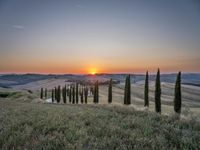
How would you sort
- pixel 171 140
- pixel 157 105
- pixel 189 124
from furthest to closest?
pixel 157 105 < pixel 189 124 < pixel 171 140

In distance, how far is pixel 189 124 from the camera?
896 cm

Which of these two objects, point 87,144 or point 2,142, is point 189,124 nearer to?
point 87,144

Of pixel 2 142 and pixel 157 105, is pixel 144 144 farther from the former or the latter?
pixel 157 105

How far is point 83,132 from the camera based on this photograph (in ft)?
22.3

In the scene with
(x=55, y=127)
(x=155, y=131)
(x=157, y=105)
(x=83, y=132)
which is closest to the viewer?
(x=83, y=132)

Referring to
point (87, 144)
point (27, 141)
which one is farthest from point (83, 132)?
point (27, 141)

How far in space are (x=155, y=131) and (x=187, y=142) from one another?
1.58m

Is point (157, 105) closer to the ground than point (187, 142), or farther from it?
closer to the ground

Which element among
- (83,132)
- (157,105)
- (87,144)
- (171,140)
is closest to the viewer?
(87,144)

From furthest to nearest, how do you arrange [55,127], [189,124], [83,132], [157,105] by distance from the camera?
[157,105], [189,124], [55,127], [83,132]

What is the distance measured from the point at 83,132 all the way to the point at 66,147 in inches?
52.7

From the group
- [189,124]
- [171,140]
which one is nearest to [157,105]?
[189,124]

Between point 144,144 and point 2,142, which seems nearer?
point 144,144

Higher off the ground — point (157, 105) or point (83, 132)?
point (83, 132)
